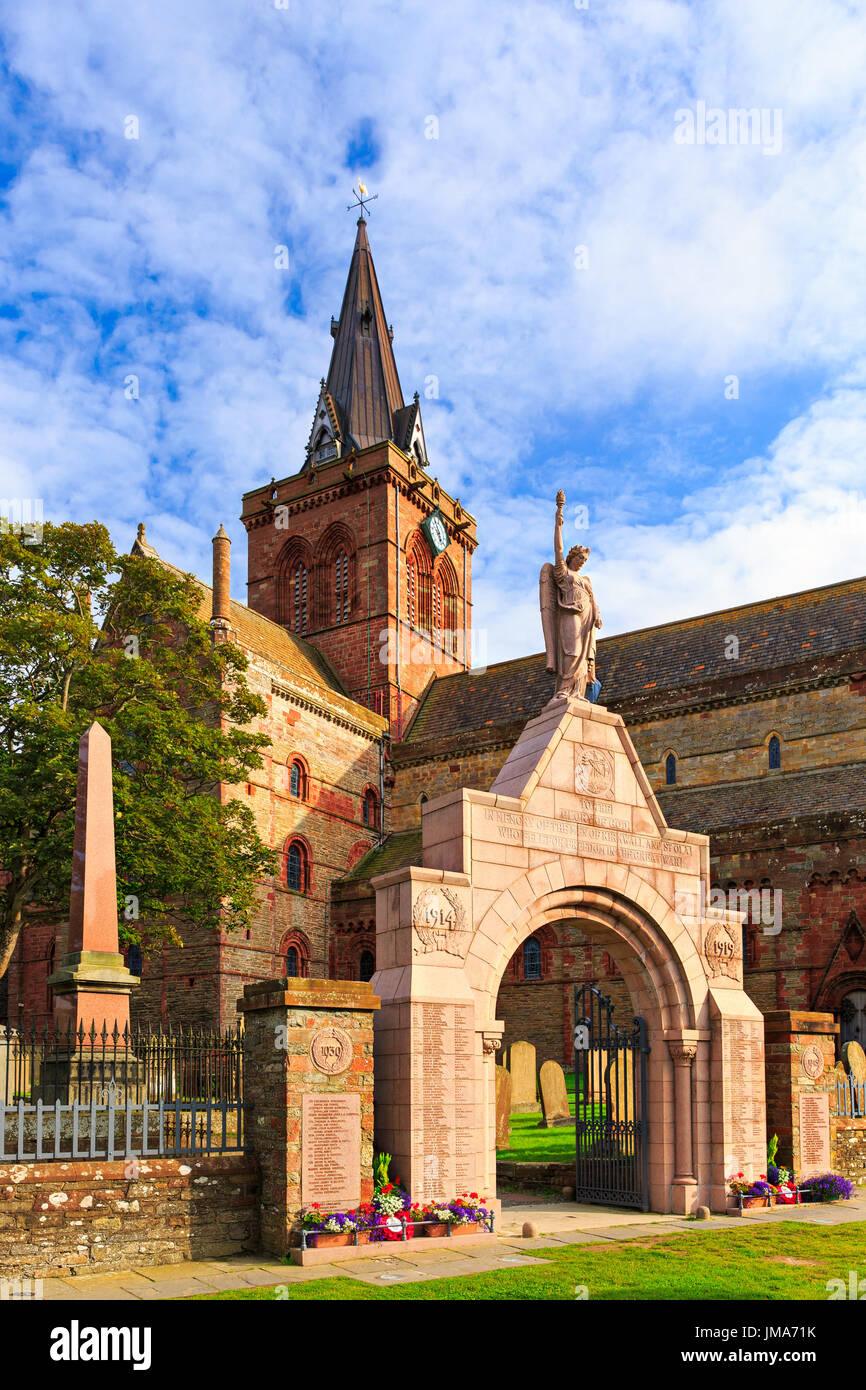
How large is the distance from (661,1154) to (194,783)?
74.1ft

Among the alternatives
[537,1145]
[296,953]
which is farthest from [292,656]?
[537,1145]

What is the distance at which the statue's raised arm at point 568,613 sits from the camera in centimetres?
1656

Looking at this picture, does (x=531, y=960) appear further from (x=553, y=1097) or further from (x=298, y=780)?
(x=553, y=1097)

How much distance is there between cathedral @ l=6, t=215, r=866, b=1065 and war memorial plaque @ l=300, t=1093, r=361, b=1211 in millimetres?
19087

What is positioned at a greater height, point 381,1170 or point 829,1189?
point 381,1170

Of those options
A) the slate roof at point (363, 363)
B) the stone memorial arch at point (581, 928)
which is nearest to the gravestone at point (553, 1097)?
the stone memorial arch at point (581, 928)

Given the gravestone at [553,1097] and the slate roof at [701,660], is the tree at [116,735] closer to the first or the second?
the gravestone at [553,1097]

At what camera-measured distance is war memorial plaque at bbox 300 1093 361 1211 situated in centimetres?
1213

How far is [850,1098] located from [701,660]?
21.2m

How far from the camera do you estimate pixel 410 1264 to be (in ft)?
37.7

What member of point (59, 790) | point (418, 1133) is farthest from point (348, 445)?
point (418, 1133)

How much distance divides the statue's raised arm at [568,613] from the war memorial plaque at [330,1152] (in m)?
6.60

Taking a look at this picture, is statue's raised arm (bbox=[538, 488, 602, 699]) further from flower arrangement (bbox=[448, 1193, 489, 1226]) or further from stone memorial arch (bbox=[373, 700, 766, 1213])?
flower arrangement (bbox=[448, 1193, 489, 1226])
